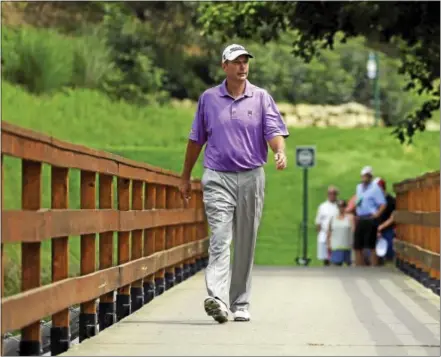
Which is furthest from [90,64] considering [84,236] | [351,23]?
[84,236]

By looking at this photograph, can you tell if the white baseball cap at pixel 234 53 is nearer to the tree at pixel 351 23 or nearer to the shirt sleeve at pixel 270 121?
the shirt sleeve at pixel 270 121

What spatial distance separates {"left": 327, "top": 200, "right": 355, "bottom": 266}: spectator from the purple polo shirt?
15.0m

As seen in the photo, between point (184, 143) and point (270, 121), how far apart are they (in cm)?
4290

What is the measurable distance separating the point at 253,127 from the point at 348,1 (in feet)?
42.6

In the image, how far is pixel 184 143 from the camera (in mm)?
53969

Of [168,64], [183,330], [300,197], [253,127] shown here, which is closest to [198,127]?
[253,127]

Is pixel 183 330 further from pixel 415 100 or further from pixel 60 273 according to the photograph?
pixel 415 100

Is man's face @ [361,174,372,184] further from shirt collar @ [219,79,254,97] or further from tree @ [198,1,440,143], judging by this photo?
→ shirt collar @ [219,79,254,97]

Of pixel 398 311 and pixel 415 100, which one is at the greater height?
pixel 415 100

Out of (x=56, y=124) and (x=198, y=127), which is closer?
(x=198, y=127)

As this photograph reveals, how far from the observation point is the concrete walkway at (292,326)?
30.4 ft

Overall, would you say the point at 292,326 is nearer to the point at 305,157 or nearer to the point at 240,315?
the point at 240,315

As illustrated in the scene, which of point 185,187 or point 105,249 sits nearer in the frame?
point 105,249

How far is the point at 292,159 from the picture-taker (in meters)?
50.2
